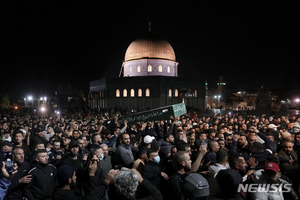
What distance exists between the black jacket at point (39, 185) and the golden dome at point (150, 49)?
138 ft

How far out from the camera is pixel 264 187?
134 inches

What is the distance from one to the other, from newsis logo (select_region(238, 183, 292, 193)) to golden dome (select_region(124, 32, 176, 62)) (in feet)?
140

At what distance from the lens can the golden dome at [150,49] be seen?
45875 mm

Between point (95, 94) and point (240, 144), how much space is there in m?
42.7

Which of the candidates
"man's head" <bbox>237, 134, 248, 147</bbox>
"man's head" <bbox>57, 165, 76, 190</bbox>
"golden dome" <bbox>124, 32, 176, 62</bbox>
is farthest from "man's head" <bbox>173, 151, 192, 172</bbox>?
"golden dome" <bbox>124, 32, 176, 62</bbox>

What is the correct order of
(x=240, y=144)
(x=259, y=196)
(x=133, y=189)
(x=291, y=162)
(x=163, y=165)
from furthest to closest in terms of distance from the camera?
(x=240, y=144)
(x=163, y=165)
(x=291, y=162)
(x=259, y=196)
(x=133, y=189)

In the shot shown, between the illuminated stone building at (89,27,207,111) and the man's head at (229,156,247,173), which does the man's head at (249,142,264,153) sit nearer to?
the man's head at (229,156,247,173)

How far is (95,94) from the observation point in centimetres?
4703

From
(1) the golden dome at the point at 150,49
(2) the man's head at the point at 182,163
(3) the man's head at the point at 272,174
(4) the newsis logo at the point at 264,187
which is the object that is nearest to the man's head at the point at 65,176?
(2) the man's head at the point at 182,163

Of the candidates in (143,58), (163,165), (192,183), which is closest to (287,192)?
(192,183)

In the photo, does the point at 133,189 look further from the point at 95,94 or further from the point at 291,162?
the point at 95,94

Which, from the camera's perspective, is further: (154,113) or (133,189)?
(154,113)

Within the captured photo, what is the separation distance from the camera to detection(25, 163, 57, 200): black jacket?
3834 millimetres

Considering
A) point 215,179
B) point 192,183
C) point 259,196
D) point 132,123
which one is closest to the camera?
point 192,183
